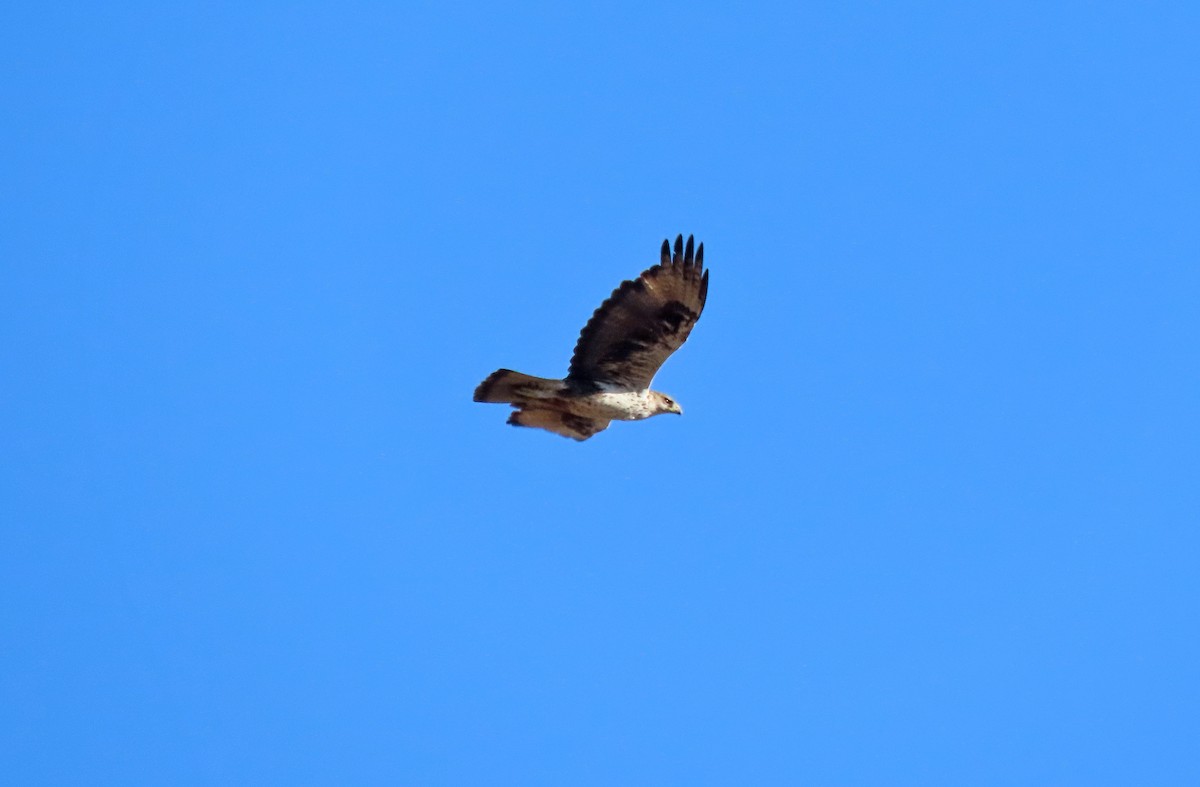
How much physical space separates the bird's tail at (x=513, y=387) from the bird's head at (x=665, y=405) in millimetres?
1118

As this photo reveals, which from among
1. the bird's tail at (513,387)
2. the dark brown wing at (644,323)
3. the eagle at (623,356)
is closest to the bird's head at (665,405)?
the eagle at (623,356)

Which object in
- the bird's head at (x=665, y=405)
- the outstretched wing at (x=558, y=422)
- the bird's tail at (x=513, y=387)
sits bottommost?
the bird's tail at (x=513, y=387)

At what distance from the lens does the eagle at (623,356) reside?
38.8ft

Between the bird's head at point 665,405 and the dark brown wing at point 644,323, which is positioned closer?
the dark brown wing at point 644,323

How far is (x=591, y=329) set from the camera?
12.0m

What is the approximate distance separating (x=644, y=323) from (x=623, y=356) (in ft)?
1.43

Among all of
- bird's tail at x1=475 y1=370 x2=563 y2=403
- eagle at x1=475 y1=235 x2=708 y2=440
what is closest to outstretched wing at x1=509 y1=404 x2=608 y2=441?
eagle at x1=475 y1=235 x2=708 y2=440

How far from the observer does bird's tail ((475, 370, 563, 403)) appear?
11.9m

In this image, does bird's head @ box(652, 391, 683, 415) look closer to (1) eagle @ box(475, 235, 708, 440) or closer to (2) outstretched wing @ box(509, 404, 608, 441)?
(1) eagle @ box(475, 235, 708, 440)

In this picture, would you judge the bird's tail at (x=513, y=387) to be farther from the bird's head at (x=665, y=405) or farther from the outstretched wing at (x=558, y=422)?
the bird's head at (x=665, y=405)

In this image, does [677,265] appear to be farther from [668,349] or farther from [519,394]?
[519,394]

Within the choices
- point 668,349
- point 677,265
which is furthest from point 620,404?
point 677,265

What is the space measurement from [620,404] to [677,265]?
60.1 inches

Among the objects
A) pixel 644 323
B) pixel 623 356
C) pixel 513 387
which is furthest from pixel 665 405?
pixel 513 387
